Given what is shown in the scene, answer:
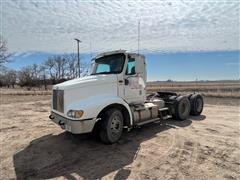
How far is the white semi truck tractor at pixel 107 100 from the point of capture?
16.6 feet

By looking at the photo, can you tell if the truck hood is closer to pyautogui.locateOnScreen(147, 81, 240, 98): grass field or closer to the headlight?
the headlight

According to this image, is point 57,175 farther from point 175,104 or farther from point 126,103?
point 175,104

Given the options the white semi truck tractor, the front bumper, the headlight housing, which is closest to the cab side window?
the white semi truck tractor

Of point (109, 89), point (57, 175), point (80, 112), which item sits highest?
point (109, 89)

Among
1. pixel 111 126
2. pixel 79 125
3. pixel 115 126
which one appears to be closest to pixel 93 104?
pixel 79 125

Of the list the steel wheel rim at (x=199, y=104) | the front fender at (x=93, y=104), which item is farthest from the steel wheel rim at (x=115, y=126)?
the steel wheel rim at (x=199, y=104)

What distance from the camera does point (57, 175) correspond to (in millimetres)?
4000

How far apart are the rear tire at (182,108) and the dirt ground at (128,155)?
139 cm

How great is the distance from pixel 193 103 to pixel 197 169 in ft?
20.5

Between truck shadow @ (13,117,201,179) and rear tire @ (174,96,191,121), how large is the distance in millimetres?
2408

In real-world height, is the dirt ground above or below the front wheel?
below

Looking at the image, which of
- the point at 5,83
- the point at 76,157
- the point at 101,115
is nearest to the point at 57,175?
the point at 76,157

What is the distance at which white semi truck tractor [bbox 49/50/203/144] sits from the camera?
16.6 feet

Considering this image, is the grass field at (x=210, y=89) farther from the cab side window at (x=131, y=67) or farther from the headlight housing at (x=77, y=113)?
the headlight housing at (x=77, y=113)
